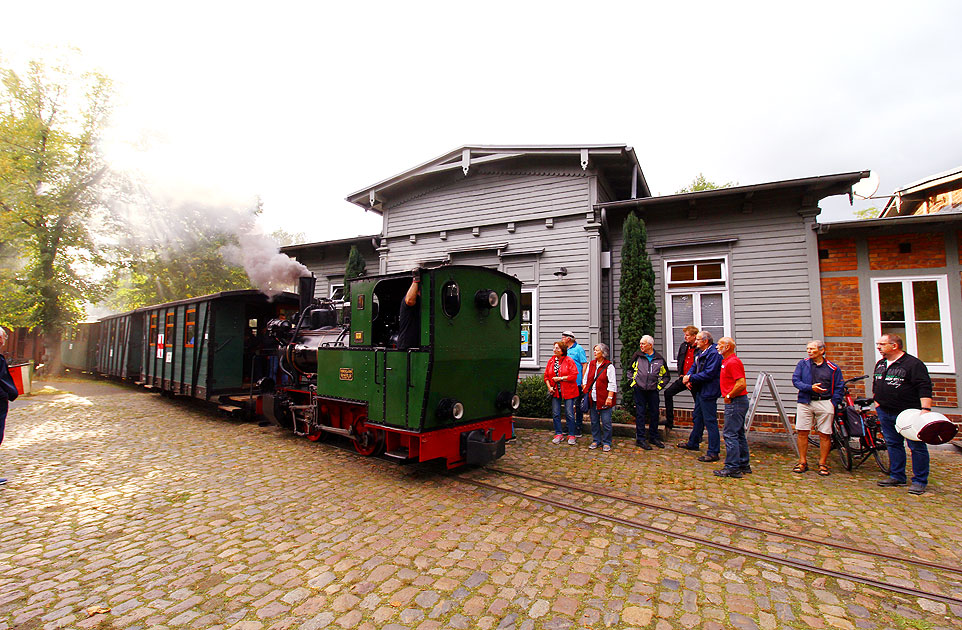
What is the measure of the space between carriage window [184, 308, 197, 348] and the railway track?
764cm

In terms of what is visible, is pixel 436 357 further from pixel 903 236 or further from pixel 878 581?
pixel 903 236

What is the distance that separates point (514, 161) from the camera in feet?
34.4

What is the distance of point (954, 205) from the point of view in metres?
13.1

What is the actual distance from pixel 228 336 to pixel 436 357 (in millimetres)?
6608

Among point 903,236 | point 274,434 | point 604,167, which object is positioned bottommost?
point 274,434

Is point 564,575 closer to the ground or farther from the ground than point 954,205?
closer to the ground

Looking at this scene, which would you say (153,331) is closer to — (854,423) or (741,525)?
(741,525)

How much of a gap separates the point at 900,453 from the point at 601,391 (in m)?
3.47

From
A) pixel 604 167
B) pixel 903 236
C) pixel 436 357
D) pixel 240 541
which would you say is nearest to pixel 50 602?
pixel 240 541

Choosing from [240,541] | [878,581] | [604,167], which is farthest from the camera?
[604,167]

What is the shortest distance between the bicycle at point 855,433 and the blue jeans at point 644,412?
7.46ft

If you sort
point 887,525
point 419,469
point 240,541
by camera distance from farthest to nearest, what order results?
1. point 419,469
2. point 887,525
3. point 240,541

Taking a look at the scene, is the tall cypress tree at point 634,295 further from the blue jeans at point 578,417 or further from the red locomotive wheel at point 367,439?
the red locomotive wheel at point 367,439

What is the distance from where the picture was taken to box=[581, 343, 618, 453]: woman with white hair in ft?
21.6
